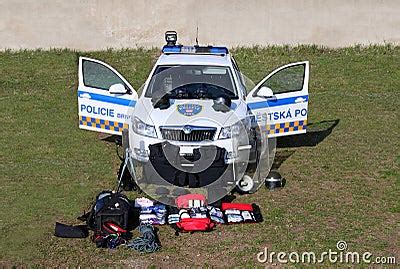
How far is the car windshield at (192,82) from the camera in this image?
11.6 m

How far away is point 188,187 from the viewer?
35.0ft

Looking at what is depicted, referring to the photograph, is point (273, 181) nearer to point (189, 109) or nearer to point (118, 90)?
point (189, 109)

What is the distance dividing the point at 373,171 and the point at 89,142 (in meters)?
4.80

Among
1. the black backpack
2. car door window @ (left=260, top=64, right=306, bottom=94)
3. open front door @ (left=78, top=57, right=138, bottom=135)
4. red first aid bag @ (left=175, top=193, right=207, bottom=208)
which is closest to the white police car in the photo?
open front door @ (left=78, top=57, right=138, bottom=135)

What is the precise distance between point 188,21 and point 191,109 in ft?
37.8

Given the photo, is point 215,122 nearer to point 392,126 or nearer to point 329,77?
point 392,126

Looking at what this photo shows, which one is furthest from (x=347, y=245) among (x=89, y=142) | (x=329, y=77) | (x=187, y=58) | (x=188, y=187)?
(x=329, y=77)

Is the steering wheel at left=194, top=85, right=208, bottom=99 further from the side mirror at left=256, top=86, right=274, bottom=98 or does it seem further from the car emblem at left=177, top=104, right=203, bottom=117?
the side mirror at left=256, top=86, right=274, bottom=98

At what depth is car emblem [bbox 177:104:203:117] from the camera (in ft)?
35.7

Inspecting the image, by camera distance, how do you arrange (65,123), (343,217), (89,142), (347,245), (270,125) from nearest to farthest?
(347,245) < (343,217) < (270,125) < (89,142) < (65,123)

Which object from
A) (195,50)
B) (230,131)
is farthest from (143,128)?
(195,50)

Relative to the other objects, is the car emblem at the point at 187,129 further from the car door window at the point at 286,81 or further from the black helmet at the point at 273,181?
the car door window at the point at 286,81

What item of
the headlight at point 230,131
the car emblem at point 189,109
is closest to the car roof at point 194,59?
the car emblem at point 189,109

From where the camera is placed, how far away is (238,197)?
1090 centimetres
